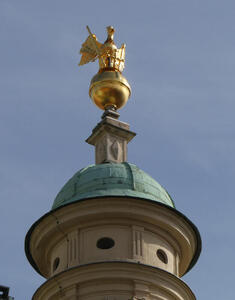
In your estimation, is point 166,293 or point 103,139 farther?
point 103,139

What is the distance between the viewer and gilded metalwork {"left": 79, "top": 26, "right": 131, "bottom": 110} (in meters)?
36.9

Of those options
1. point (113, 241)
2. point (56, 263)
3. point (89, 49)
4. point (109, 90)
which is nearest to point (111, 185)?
point (113, 241)

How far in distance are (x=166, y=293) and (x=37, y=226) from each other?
4712 mm

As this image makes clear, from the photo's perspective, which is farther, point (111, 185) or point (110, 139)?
point (110, 139)

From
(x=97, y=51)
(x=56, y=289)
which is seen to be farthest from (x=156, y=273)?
(x=97, y=51)

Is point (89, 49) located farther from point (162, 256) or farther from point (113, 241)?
point (162, 256)

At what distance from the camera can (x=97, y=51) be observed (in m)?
38.2

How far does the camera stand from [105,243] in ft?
101

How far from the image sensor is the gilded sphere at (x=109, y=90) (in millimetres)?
36875

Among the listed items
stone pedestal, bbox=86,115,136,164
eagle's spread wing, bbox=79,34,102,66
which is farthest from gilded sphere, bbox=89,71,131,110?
eagle's spread wing, bbox=79,34,102,66

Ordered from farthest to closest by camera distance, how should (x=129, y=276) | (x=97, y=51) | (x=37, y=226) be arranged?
(x=97, y=51) < (x=37, y=226) < (x=129, y=276)

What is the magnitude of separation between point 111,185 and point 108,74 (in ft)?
20.6

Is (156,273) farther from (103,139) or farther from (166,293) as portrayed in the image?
(103,139)

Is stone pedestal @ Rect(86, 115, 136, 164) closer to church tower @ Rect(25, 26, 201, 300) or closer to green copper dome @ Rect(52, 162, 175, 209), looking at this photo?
church tower @ Rect(25, 26, 201, 300)
